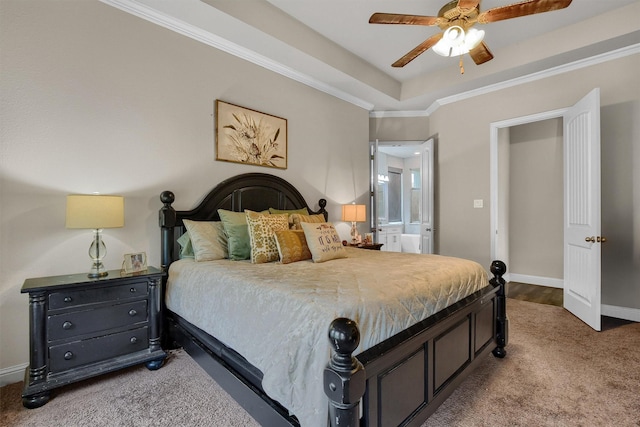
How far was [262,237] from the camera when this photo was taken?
7.98 feet

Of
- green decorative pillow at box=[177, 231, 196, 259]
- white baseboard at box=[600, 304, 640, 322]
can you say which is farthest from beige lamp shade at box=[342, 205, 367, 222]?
white baseboard at box=[600, 304, 640, 322]

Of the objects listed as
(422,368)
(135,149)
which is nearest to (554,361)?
(422,368)

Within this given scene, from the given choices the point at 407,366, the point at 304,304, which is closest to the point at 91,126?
the point at 304,304

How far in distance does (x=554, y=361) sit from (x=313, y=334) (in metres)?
2.25

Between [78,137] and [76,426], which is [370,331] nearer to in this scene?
[76,426]

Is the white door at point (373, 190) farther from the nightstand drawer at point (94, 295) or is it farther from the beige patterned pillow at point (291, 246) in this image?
the nightstand drawer at point (94, 295)

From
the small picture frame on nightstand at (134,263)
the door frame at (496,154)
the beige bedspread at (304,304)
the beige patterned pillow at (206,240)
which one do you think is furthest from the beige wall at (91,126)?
the door frame at (496,154)

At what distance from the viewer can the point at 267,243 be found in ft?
7.96

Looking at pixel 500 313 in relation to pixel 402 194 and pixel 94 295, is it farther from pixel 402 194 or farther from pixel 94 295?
pixel 402 194

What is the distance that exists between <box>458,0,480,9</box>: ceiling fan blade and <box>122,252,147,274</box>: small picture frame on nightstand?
9.91ft

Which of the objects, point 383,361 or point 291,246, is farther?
point 291,246

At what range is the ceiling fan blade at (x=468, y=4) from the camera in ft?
6.71

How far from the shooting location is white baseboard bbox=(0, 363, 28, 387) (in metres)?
1.96

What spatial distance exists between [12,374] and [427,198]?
16.3ft
